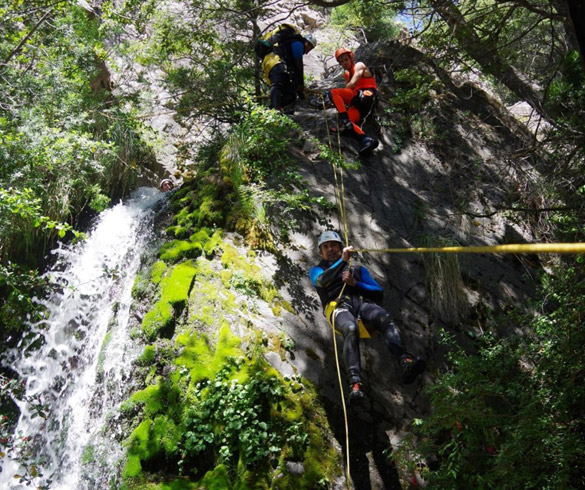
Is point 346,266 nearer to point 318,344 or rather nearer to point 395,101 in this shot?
point 318,344

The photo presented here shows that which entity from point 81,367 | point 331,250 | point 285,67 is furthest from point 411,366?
point 285,67

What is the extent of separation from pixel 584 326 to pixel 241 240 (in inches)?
142

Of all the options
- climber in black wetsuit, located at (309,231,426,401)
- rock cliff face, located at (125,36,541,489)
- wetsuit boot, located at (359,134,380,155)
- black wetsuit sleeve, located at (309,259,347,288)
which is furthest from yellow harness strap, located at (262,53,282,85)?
black wetsuit sleeve, located at (309,259,347,288)

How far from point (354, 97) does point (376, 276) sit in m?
3.52

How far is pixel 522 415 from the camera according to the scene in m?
3.05

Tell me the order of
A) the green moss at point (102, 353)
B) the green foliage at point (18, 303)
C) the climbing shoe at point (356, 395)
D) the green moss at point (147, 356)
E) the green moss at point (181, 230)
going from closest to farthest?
the climbing shoe at point (356, 395) < the green moss at point (147, 356) < the green moss at point (102, 353) < the green foliage at point (18, 303) < the green moss at point (181, 230)

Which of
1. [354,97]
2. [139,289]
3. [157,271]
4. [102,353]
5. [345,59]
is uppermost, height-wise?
[345,59]

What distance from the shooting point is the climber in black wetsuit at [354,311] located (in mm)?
3703

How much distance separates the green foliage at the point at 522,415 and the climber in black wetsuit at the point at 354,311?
474 mm

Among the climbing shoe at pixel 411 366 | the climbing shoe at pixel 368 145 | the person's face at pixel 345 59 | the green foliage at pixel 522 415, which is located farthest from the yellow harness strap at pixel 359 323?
the person's face at pixel 345 59

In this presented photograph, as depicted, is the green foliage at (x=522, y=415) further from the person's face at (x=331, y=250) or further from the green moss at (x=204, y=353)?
the green moss at (x=204, y=353)

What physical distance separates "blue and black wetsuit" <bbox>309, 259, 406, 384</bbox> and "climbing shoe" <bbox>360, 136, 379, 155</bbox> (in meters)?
3.07

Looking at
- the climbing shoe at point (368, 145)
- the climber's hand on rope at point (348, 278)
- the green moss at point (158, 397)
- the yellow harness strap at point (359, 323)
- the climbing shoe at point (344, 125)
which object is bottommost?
the green moss at point (158, 397)

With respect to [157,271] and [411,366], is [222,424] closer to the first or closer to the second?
[411,366]
